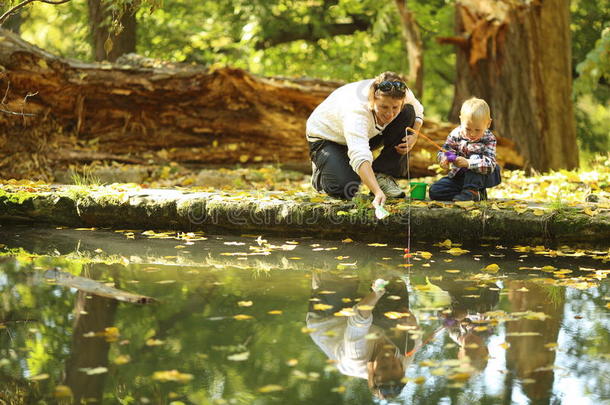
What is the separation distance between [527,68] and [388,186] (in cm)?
569

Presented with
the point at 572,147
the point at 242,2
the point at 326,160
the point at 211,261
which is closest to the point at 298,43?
the point at 242,2

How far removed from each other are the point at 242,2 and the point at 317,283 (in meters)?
11.0

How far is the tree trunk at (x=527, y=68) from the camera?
10438 millimetres

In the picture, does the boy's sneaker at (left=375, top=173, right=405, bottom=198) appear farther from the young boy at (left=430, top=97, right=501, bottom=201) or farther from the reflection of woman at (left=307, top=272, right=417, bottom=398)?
the reflection of woman at (left=307, top=272, right=417, bottom=398)

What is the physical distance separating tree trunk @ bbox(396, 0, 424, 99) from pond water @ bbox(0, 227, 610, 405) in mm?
7481

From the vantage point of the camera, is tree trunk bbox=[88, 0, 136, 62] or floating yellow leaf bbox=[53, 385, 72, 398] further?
tree trunk bbox=[88, 0, 136, 62]

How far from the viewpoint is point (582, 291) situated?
3828mm

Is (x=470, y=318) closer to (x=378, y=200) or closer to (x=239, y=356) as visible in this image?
(x=239, y=356)

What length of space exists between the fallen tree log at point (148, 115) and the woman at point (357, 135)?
4324 mm

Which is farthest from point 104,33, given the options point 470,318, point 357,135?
point 470,318

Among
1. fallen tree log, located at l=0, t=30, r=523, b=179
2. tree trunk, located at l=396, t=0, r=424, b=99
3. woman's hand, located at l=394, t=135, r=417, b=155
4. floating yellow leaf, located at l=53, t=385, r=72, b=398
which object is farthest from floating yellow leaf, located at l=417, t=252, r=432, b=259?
tree trunk, located at l=396, t=0, r=424, b=99

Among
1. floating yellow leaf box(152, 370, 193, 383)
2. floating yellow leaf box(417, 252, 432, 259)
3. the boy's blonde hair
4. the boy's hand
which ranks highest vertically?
the boy's blonde hair

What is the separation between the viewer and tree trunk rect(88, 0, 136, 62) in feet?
40.9

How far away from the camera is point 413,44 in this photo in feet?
39.1
